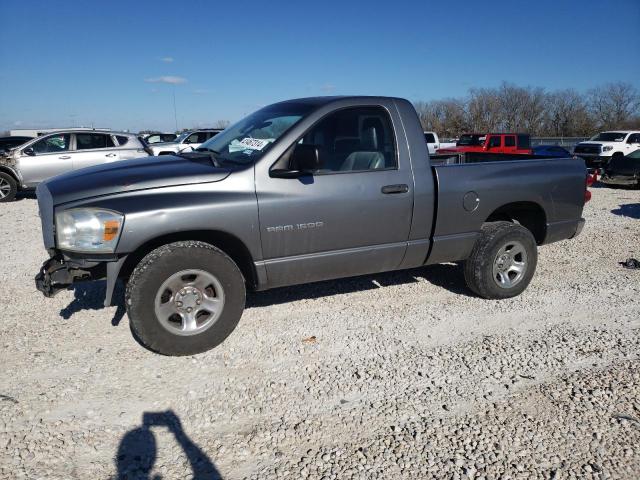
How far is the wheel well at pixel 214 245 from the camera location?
359 centimetres

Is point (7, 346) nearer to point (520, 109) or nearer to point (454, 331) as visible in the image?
point (454, 331)

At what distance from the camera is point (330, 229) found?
3.90 meters

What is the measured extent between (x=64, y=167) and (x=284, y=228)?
10248mm

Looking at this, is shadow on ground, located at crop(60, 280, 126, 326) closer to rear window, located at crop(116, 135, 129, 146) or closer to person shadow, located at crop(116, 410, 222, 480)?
person shadow, located at crop(116, 410, 222, 480)

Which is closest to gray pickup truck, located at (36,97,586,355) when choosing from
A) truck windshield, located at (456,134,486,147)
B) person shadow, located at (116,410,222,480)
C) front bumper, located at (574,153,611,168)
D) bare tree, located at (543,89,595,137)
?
person shadow, located at (116,410,222,480)

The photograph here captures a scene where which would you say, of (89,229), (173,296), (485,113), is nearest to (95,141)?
(89,229)

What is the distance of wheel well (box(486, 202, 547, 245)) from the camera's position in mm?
4922

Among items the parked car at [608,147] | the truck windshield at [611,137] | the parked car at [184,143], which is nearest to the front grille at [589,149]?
the parked car at [608,147]

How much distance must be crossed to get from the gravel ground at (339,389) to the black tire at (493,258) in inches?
6.5

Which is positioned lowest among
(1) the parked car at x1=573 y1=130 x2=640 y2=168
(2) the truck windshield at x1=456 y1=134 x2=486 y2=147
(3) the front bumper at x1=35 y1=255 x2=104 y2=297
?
(3) the front bumper at x1=35 y1=255 x2=104 y2=297

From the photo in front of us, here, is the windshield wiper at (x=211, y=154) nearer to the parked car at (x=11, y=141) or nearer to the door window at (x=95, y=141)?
the door window at (x=95, y=141)

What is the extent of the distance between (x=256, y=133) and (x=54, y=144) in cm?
1010

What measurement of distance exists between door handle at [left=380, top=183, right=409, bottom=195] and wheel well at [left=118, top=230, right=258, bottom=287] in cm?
125

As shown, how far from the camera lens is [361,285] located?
5.26 meters
